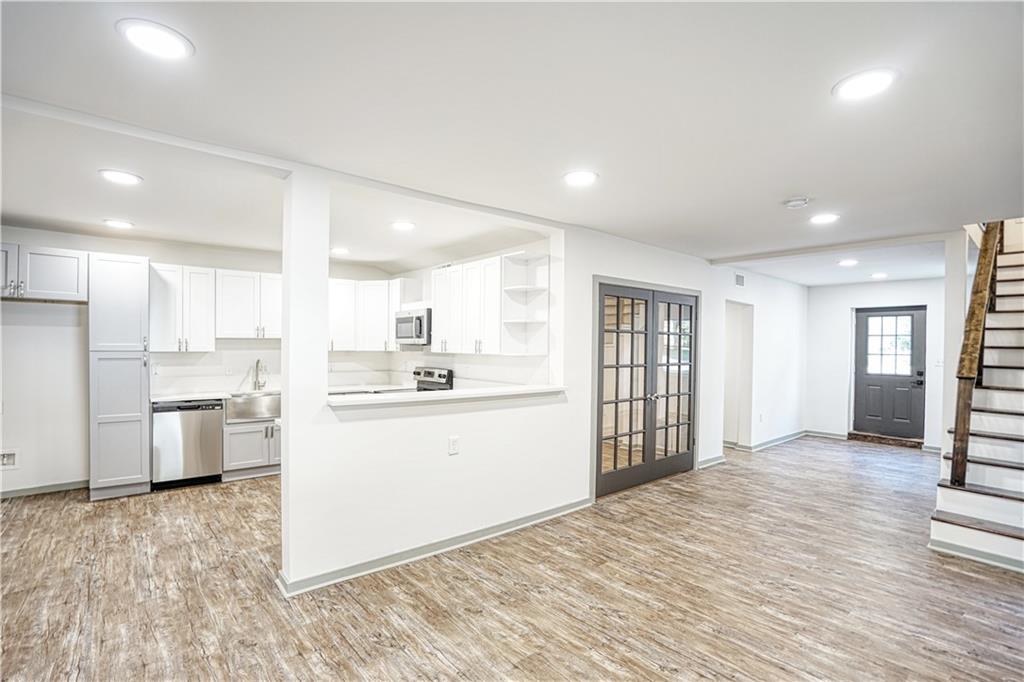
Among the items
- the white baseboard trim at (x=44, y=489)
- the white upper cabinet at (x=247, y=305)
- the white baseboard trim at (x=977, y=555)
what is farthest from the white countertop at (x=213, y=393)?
the white baseboard trim at (x=977, y=555)

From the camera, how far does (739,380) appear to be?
282 inches

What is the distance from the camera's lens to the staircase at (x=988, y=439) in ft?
11.3

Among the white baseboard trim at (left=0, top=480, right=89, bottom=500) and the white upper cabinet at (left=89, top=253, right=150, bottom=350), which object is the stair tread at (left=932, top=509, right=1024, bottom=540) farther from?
the white baseboard trim at (left=0, top=480, right=89, bottom=500)

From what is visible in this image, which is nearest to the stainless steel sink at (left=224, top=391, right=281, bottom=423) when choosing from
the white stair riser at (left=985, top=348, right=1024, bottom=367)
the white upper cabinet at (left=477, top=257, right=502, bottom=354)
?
the white upper cabinet at (left=477, top=257, right=502, bottom=354)

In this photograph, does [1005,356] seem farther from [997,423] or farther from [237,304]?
[237,304]

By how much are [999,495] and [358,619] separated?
448 centimetres

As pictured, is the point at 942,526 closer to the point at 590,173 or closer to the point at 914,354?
the point at 590,173

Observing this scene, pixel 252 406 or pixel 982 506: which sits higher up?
pixel 252 406

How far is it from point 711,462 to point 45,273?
7.23 metres

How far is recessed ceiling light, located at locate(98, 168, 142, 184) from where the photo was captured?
9.95 feet

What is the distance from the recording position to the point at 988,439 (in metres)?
4.03

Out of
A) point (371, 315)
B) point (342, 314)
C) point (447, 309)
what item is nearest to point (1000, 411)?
point (447, 309)

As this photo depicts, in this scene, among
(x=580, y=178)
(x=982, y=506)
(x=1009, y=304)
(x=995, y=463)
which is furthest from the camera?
(x=1009, y=304)

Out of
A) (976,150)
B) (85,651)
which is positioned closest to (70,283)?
(85,651)
